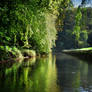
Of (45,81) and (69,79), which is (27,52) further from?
(45,81)

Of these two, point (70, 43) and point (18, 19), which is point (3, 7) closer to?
point (18, 19)

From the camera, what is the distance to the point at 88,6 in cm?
550

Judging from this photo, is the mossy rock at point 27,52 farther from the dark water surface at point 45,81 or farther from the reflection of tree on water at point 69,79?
the dark water surface at point 45,81

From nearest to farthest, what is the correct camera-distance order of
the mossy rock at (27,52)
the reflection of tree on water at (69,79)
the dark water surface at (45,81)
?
A: the dark water surface at (45,81), the reflection of tree on water at (69,79), the mossy rock at (27,52)

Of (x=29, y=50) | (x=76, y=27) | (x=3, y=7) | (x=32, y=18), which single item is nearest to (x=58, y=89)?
(x=76, y=27)

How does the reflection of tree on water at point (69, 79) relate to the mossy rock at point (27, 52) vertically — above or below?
above

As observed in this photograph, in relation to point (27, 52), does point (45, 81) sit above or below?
above

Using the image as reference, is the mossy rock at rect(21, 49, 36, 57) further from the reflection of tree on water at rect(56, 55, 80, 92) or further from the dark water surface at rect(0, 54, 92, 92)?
the dark water surface at rect(0, 54, 92, 92)

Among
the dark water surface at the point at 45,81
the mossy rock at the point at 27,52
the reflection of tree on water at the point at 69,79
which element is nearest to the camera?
the dark water surface at the point at 45,81

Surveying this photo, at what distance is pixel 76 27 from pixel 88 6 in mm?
666

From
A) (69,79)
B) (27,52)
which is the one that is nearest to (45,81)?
(69,79)

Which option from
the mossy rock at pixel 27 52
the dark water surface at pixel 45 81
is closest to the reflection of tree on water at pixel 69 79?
the dark water surface at pixel 45 81

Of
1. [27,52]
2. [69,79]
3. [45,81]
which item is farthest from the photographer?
[27,52]

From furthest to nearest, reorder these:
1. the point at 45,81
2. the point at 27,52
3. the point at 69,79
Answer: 1. the point at 27,52
2. the point at 69,79
3. the point at 45,81
